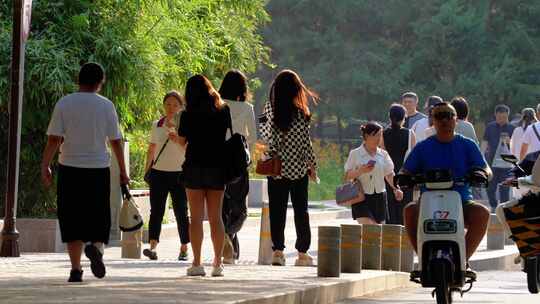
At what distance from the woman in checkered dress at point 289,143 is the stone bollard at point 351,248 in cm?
100

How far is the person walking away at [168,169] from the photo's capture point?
17.5 m

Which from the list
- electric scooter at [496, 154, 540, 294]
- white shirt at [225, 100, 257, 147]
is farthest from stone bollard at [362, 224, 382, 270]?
electric scooter at [496, 154, 540, 294]

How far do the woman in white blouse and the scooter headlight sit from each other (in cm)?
589

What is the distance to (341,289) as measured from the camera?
1441 cm

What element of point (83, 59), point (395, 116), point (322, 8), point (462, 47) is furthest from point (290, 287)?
point (322, 8)

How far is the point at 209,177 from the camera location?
46.2ft

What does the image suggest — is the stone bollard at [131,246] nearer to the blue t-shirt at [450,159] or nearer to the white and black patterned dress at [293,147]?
the white and black patterned dress at [293,147]

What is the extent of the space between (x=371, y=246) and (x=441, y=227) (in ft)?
14.5

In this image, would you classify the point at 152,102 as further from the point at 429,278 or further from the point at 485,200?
the point at 485,200

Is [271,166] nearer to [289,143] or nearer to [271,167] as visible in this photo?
[271,167]

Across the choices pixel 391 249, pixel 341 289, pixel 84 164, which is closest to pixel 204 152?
pixel 84 164

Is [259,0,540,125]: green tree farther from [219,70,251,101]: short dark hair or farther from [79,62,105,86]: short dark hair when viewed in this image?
[79,62,105,86]: short dark hair

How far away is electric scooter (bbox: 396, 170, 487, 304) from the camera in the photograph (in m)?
12.2

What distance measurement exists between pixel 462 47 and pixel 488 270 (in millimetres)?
34465
